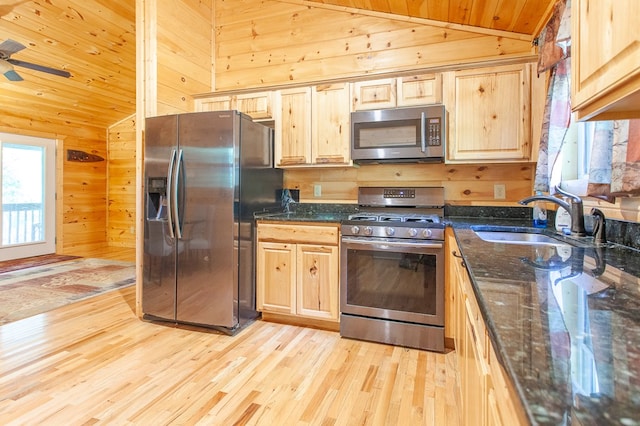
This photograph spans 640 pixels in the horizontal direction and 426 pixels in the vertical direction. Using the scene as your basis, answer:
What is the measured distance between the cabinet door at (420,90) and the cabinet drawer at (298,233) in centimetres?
115

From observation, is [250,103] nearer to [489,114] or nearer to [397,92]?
[397,92]

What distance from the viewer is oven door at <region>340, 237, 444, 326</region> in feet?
7.71

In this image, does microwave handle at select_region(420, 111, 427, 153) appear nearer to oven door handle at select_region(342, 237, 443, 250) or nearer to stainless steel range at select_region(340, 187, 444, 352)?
stainless steel range at select_region(340, 187, 444, 352)

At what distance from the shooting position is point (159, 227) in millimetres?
2746

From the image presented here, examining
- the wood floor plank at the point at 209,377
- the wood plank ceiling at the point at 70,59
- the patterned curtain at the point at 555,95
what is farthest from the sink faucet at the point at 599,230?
the wood plank ceiling at the point at 70,59

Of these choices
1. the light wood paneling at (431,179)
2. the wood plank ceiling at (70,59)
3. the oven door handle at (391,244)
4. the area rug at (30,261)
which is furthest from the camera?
the area rug at (30,261)

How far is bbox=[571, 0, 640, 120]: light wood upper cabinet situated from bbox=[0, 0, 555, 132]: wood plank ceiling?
65.2 inches

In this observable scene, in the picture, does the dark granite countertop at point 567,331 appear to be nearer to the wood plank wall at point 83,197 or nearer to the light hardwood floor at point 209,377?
the light hardwood floor at point 209,377

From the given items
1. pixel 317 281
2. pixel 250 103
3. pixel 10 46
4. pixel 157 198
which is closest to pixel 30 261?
pixel 10 46

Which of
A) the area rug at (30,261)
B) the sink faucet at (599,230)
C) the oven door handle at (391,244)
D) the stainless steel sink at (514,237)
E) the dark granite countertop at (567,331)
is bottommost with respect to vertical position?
the area rug at (30,261)

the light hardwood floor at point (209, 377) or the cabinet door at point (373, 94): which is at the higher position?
the cabinet door at point (373, 94)

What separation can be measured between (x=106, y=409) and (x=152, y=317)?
1.22m

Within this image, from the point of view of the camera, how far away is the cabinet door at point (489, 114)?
2.47 meters

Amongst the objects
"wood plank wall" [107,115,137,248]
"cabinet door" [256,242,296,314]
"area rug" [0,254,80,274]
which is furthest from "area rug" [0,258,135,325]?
"cabinet door" [256,242,296,314]
